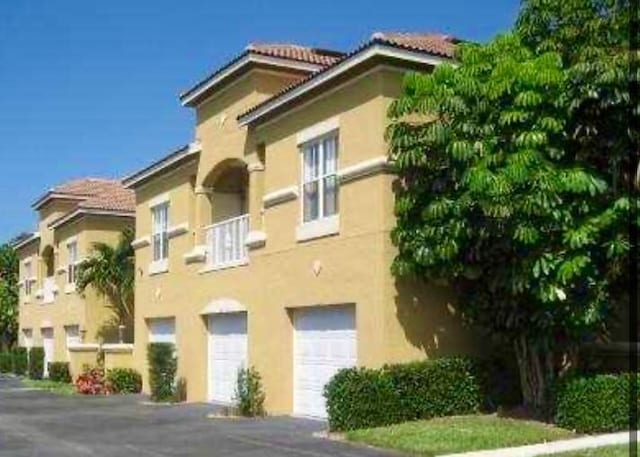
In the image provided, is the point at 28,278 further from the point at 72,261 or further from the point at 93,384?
the point at 93,384

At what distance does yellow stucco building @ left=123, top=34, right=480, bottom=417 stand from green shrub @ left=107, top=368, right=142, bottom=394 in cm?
277

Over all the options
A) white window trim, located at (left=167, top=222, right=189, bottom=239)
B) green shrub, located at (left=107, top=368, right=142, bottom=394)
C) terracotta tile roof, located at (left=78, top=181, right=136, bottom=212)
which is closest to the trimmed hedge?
white window trim, located at (left=167, top=222, right=189, bottom=239)

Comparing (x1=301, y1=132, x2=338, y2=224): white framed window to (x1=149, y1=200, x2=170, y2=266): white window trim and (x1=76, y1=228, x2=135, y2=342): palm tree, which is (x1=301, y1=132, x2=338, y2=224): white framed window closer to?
(x1=149, y1=200, x2=170, y2=266): white window trim

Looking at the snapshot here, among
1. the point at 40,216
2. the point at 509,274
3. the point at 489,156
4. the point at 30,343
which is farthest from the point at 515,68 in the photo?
the point at 30,343

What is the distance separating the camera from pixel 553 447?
1461cm

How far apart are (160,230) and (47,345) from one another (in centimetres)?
1756

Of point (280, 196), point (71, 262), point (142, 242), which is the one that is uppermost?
point (280, 196)

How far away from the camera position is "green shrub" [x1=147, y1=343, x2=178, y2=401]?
27922 mm

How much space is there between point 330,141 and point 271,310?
444 cm

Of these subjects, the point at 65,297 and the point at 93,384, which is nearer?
the point at 93,384

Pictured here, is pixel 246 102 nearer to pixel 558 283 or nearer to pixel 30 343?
pixel 558 283

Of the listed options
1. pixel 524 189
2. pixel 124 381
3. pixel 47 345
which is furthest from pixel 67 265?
pixel 524 189

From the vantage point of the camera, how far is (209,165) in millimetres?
26953

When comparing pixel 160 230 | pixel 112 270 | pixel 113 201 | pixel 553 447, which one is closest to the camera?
pixel 553 447
